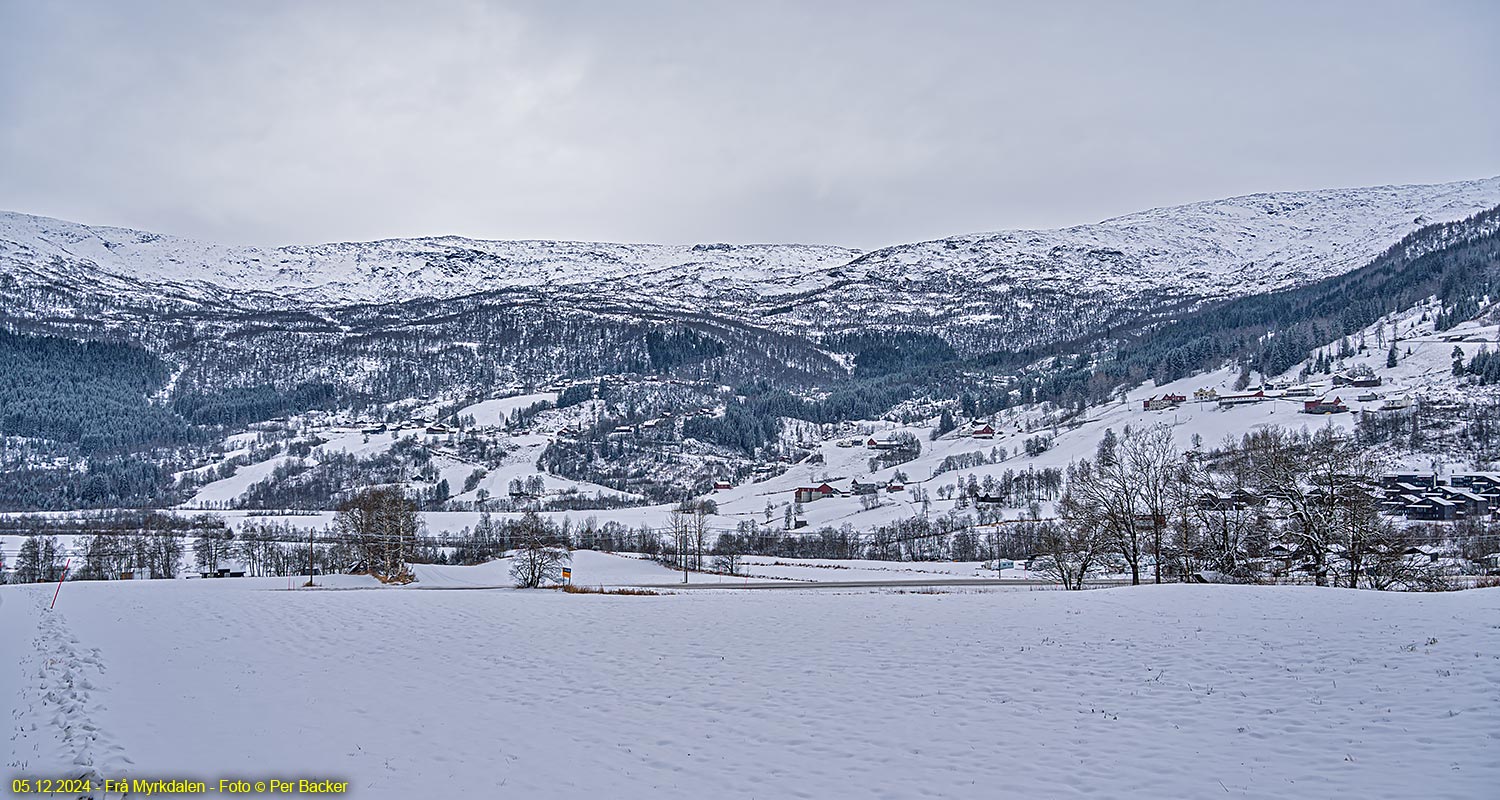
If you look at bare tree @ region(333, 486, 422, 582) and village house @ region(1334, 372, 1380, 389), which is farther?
village house @ region(1334, 372, 1380, 389)

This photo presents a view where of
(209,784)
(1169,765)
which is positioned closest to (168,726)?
(209,784)

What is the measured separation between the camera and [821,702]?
15.1 metres

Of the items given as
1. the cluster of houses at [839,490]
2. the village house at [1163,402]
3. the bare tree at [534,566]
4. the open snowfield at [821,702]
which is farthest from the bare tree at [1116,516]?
the village house at [1163,402]

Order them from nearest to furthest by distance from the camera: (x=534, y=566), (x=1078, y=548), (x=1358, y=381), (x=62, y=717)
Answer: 1. (x=62, y=717)
2. (x=1078, y=548)
3. (x=534, y=566)
4. (x=1358, y=381)

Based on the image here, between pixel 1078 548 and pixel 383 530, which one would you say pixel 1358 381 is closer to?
pixel 1078 548

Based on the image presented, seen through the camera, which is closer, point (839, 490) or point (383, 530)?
point (383, 530)

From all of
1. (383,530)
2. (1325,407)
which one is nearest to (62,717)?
(383,530)

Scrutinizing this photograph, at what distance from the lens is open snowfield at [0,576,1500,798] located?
36.8 ft

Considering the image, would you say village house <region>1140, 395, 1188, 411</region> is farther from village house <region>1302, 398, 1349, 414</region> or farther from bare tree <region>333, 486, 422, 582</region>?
bare tree <region>333, 486, 422, 582</region>

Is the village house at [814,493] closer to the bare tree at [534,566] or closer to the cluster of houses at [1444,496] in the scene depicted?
the cluster of houses at [1444,496]

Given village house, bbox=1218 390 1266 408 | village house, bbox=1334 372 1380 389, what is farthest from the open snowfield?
village house, bbox=1334 372 1380 389

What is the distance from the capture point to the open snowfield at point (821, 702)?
442 inches

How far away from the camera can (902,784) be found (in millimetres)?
11133

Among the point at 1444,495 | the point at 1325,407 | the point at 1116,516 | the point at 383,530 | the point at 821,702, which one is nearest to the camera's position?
the point at 821,702
